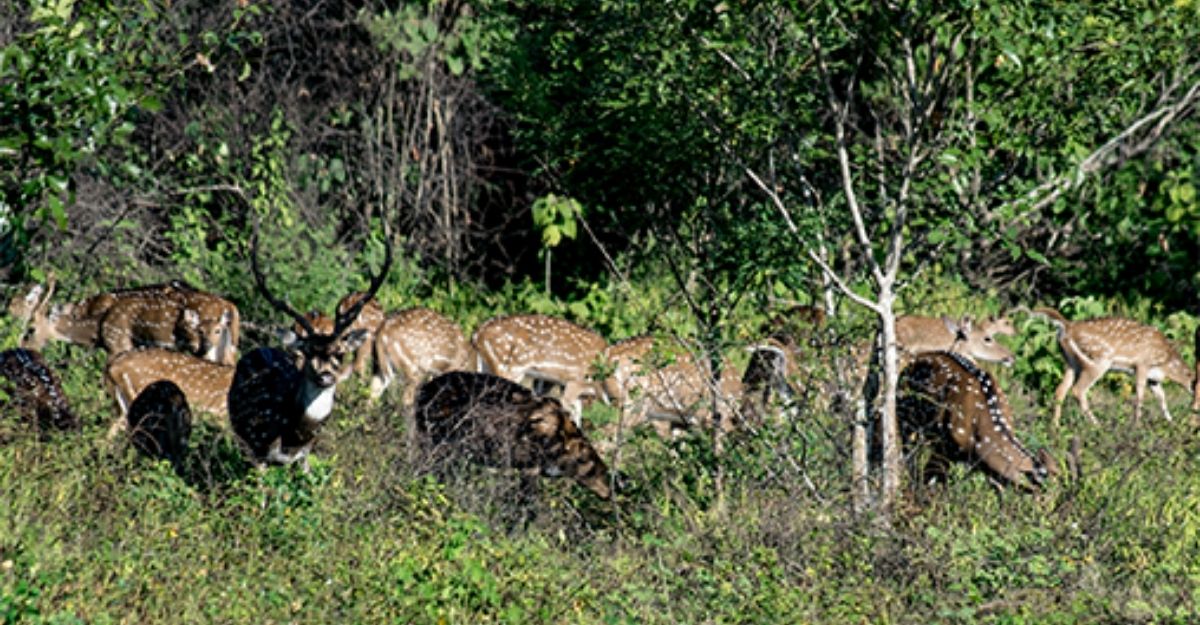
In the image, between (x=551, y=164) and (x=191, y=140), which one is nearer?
(x=551, y=164)

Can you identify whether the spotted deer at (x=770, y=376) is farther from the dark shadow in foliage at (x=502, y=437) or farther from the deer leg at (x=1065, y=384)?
the deer leg at (x=1065, y=384)

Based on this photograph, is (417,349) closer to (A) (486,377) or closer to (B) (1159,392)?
(A) (486,377)

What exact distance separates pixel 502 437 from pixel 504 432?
0.11 ft

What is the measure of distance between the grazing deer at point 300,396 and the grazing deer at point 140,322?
3.48 m

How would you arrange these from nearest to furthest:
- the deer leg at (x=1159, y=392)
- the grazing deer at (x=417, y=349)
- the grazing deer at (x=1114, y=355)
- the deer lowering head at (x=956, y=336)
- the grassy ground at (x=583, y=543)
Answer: the grassy ground at (x=583, y=543) < the grazing deer at (x=417, y=349) < the deer leg at (x=1159, y=392) < the grazing deer at (x=1114, y=355) < the deer lowering head at (x=956, y=336)

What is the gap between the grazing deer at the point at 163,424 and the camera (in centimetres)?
1070

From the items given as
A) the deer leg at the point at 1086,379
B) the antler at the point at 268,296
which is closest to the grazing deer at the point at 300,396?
the antler at the point at 268,296

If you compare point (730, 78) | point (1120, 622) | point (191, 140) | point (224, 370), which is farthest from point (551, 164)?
point (191, 140)

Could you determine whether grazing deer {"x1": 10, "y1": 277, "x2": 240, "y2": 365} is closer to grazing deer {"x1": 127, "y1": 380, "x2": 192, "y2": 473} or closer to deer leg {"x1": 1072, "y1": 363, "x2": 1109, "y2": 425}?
grazing deer {"x1": 127, "y1": 380, "x2": 192, "y2": 473}

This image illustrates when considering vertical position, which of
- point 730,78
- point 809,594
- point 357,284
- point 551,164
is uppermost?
point 730,78

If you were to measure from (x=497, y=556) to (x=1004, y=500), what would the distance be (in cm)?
291

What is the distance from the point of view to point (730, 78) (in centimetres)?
993

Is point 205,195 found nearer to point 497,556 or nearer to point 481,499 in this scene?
point 481,499

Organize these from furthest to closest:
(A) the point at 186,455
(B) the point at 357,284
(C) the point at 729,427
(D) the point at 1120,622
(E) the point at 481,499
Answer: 1. (B) the point at 357,284
2. (C) the point at 729,427
3. (A) the point at 186,455
4. (E) the point at 481,499
5. (D) the point at 1120,622
